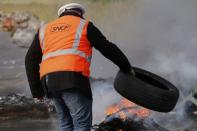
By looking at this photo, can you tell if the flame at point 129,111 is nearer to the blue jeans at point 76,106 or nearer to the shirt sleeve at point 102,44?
the blue jeans at point 76,106

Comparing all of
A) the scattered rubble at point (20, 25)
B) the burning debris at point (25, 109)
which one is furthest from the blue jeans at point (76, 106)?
the scattered rubble at point (20, 25)

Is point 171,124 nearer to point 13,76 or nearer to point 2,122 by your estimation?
point 2,122

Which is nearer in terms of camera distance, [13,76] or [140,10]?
[13,76]

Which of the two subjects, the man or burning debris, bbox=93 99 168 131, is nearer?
the man

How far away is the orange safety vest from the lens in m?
5.50

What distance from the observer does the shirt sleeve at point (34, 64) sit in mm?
5816

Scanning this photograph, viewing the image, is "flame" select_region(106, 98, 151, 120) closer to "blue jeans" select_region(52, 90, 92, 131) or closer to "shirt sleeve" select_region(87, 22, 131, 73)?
"blue jeans" select_region(52, 90, 92, 131)

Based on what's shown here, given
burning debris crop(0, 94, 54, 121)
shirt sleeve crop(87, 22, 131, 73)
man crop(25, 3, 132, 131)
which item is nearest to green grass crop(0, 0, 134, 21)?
burning debris crop(0, 94, 54, 121)

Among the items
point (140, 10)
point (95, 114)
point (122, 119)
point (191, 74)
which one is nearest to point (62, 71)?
point (122, 119)

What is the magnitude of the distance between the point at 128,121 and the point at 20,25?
890cm

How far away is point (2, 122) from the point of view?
30.1 feet

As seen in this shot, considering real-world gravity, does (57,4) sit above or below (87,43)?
below

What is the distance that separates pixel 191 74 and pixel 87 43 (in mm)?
5407

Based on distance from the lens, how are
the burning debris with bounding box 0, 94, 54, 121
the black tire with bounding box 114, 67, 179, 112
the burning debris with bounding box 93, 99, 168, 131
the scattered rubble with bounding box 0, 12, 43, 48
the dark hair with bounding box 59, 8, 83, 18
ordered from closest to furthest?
the dark hair with bounding box 59, 8, 83, 18 → the black tire with bounding box 114, 67, 179, 112 → the burning debris with bounding box 93, 99, 168, 131 → the burning debris with bounding box 0, 94, 54, 121 → the scattered rubble with bounding box 0, 12, 43, 48
